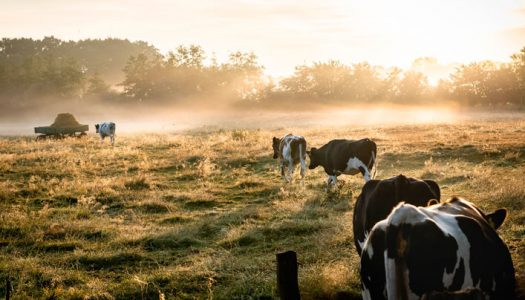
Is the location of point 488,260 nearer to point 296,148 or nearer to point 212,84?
point 296,148

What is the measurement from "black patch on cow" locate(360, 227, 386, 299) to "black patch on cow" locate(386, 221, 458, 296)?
22 cm

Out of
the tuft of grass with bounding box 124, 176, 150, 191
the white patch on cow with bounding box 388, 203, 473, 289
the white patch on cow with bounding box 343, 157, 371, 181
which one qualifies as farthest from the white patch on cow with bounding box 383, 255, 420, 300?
the tuft of grass with bounding box 124, 176, 150, 191

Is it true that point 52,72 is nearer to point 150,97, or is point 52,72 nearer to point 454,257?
point 150,97

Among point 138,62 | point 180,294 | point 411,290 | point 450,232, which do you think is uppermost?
point 138,62

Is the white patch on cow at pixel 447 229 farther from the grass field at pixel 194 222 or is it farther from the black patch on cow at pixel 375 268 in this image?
the grass field at pixel 194 222

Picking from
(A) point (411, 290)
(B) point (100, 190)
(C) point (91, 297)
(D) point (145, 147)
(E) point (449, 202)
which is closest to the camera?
(A) point (411, 290)

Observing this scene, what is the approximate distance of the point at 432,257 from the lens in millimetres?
3836

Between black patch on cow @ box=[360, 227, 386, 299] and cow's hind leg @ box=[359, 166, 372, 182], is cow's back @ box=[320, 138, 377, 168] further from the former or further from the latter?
black patch on cow @ box=[360, 227, 386, 299]

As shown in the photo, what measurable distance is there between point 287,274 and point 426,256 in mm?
1515

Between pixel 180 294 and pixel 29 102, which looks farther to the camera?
pixel 29 102

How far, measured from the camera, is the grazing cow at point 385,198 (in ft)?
21.4

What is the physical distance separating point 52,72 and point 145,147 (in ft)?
225

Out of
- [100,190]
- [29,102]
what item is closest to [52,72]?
[29,102]

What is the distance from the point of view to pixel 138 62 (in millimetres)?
90000
